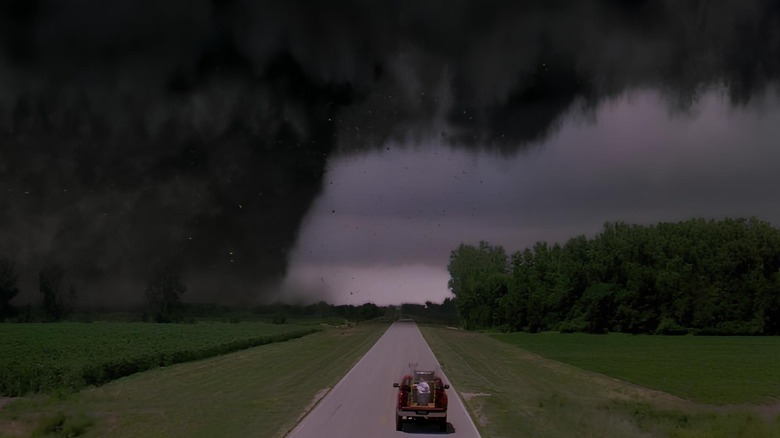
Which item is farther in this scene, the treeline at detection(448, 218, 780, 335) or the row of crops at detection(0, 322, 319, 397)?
the treeline at detection(448, 218, 780, 335)

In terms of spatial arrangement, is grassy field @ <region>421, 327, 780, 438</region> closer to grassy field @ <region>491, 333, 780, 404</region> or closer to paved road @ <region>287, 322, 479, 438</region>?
paved road @ <region>287, 322, 479, 438</region>

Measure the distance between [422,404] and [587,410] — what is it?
10.4 metres

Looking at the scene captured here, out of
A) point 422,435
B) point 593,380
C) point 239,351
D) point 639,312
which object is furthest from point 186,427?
point 639,312

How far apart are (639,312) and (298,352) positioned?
7221 cm

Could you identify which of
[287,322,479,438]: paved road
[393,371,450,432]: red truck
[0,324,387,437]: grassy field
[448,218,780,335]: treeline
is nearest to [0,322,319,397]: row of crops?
[0,324,387,437]: grassy field

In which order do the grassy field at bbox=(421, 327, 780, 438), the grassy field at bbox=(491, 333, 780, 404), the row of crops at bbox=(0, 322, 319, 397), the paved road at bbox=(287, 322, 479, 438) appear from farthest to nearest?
the grassy field at bbox=(491, 333, 780, 404), the row of crops at bbox=(0, 322, 319, 397), the grassy field at bbox=(421, 327, 780, 438), the paved road at bbox=(287, 322, 479, 438)

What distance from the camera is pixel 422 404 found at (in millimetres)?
22531

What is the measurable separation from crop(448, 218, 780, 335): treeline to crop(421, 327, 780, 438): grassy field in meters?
73.0

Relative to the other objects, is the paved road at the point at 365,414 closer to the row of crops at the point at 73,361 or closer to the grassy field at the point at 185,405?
the grassy field at the point at 185,405

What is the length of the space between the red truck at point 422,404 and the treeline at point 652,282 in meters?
103

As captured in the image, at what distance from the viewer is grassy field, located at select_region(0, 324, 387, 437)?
976 inches

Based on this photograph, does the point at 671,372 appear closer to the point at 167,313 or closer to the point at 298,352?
the point at 298,352

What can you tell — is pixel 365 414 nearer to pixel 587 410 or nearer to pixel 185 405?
pixel 185 405

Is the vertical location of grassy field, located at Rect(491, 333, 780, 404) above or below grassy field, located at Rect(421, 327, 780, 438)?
above
